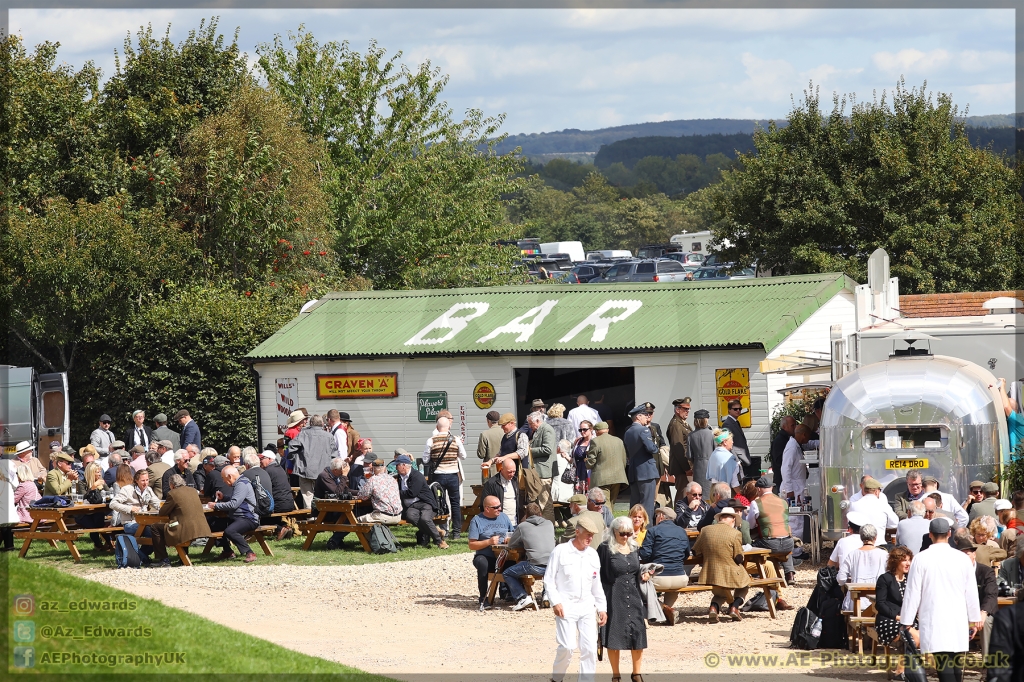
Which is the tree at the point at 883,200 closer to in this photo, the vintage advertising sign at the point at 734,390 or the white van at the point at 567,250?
the vintage advertising sign at the point at 734,390

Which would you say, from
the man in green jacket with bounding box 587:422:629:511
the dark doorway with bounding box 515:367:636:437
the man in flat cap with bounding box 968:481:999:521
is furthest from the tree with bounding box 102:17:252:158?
the man in flat cap with bounding box 968:481:999:521

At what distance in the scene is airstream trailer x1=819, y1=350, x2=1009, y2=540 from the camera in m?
13.9

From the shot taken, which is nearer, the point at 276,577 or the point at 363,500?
the point at 276,577

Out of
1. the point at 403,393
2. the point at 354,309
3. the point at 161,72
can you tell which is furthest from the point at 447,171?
the point at 403,393

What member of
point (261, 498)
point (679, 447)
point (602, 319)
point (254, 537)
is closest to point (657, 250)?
point (602, 319)

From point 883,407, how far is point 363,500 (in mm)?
6968

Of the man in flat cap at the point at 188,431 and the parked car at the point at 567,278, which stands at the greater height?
the parked car at the point at 567,278

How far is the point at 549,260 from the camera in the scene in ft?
237

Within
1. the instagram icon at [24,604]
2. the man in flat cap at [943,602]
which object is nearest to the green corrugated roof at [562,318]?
the man in flat cap at [943,602]

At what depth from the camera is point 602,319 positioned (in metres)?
20.7

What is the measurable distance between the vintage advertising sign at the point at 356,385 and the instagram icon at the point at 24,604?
38.8ft

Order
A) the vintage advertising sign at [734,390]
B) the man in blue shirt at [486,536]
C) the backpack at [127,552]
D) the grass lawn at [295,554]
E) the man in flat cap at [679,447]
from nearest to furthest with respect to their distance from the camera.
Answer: the man in blue shirt at [486,536]
the backpack at [127,552]
the grass lawn at [295,554]
the man in flat cap at [679,447]
the vintage advertising sign at [734,390]

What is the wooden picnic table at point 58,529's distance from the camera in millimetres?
16172

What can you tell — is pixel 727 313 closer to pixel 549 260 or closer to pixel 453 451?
pixel 453 451
